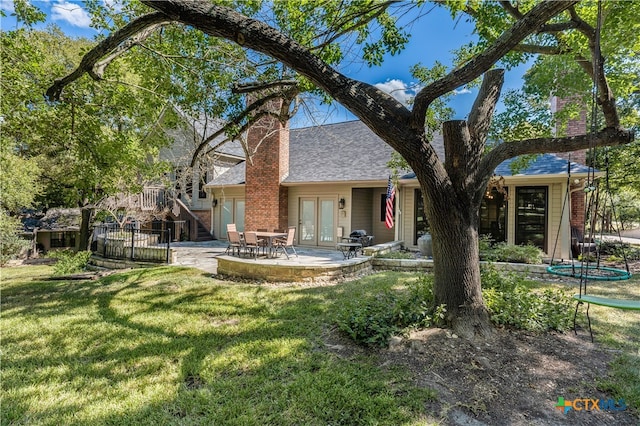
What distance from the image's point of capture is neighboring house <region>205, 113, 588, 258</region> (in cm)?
1063

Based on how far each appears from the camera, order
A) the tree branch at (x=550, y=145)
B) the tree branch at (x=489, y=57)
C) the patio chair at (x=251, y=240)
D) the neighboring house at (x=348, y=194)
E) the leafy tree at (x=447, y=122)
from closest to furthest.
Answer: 1. the leafy tree at (x=447, y=122)
2. the tree branch at (x=489, y=57)
3. the tree branch at (x=550, y=145)
4. the patio chair at (x=251, y=240)
5. the neighboring house at (x=348, y=194)

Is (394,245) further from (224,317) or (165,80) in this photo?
(165,80)

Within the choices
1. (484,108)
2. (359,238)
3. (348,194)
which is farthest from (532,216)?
(484,108)

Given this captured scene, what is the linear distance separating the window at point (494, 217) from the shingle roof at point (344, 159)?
Answer: 1.13m

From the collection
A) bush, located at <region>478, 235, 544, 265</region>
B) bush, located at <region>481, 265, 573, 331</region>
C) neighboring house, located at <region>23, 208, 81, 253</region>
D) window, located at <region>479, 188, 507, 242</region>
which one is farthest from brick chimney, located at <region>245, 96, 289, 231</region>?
neighboring house, located at <region>23, 208, 81, 253</region>

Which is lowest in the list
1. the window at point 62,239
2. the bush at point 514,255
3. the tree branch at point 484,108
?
the window at point 62,239

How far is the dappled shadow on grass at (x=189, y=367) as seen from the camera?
2834 millimetres

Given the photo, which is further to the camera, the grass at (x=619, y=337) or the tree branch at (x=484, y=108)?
the tree branch at (x=484, y=108)

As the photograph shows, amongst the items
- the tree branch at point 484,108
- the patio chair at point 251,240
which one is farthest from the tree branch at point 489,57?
the patio chair at point 251,240

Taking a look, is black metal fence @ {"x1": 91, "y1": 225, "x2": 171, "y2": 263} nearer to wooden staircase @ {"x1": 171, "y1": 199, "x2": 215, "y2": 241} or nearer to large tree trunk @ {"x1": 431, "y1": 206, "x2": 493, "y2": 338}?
wooden staircase @ {"x1": 171, "y1": 199, "x2": 215, "y2": 241}

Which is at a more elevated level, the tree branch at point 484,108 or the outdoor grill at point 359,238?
the tree branch at point 484,108

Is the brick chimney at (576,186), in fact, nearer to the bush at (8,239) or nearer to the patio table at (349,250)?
the patio table at (349,250)

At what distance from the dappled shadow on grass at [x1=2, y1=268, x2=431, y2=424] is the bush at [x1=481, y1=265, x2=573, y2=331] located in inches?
81.4

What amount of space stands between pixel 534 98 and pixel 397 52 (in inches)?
192
